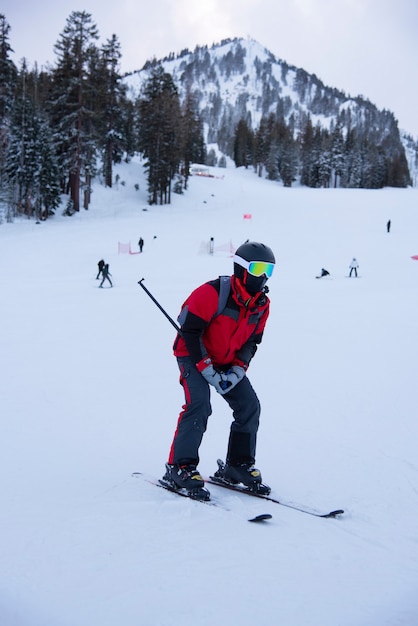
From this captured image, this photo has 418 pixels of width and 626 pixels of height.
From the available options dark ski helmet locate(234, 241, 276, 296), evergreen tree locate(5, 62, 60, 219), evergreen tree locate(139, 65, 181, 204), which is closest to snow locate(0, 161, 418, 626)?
dark ski helmet locate(234, 241, 276, 296)

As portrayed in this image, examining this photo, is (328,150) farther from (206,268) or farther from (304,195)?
(206,268)

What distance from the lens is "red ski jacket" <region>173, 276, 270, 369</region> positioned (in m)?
3.77

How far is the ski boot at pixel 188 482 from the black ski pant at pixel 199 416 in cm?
6

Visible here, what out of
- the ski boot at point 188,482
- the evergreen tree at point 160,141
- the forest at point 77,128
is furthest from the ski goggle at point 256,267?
the evergreen tree at point 160,141

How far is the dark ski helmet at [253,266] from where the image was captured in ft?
12.3

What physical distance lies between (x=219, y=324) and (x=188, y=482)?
1.30 m

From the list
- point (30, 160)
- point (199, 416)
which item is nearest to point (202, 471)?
point (199, 416)

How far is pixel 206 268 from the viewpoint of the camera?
2564 centimetres

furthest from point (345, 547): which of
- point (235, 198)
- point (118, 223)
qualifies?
point (235, 198)

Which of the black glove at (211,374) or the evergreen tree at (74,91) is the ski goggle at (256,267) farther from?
the evergreen tree at (74,91)

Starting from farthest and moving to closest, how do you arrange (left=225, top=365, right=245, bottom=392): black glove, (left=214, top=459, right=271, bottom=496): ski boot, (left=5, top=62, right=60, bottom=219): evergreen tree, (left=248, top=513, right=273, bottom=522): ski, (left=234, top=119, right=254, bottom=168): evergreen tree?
1. (left=234, top=119, right=254, bottom=168): evergreen tree
2. (left=5, top=62, right=60, bottom=219): evergreen tree
3. (left=214, top=459, right=271, bottom=496): ski boot
4. (left=225, top=365, right=245, bottom=392): black glove
5. (left=248, top=513, right=273, bottom=522): ski

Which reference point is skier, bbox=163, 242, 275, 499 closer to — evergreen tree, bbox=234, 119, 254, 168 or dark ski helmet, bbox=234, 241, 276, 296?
dark ski helmet, bbox=234, 241, 276, 296

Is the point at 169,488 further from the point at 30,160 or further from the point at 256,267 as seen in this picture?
the point at 30,160

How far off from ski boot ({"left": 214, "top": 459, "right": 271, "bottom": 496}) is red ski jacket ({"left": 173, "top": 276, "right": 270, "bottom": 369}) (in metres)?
0.91
